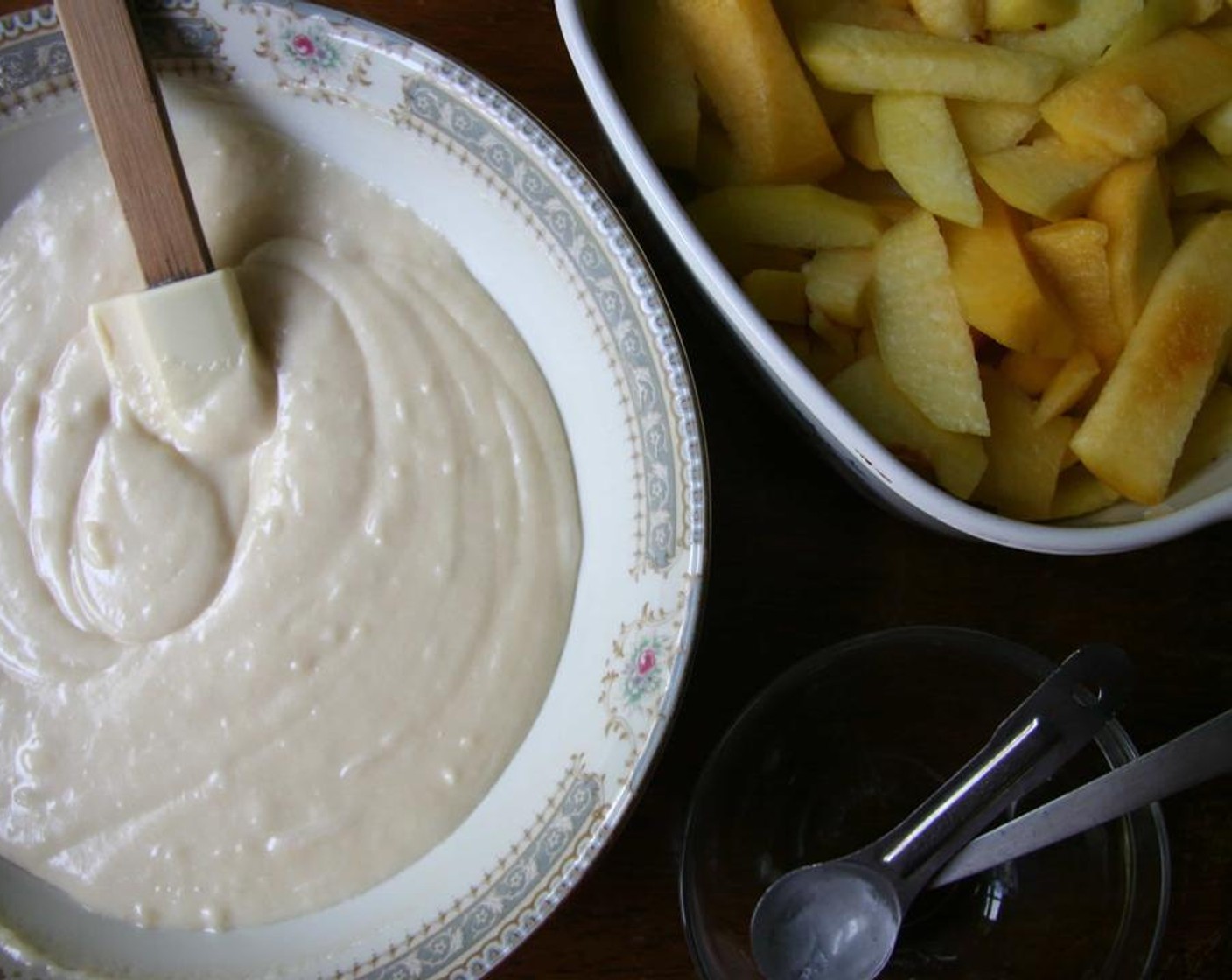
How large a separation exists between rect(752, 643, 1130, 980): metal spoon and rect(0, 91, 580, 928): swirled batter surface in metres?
0.28

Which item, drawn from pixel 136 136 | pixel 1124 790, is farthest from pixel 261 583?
pixel 1124 790

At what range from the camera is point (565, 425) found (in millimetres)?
933

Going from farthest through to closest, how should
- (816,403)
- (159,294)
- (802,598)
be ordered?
1. (802,598)
2. (159,294)
3. (816,403)

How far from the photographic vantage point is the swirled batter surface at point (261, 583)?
2.95 feet

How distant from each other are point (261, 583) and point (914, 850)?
58cm

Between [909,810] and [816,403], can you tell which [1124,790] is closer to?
[909,810]

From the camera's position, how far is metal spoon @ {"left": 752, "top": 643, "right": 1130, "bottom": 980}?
2.91 ft

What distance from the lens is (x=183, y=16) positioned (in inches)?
33.4

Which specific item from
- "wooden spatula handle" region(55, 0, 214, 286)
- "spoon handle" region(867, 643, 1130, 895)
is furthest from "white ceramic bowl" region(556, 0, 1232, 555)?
"wooden spatula handle" region(55, 0, 214, 286)

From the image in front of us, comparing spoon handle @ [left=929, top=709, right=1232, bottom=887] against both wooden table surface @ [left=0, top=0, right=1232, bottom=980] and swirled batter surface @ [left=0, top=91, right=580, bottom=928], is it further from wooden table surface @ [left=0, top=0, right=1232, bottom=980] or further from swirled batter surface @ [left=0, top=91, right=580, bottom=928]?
swirled batter surface @ [left=0, top=91, right=580, bottom=928]

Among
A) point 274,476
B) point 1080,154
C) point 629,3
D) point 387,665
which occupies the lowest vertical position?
point 387,665

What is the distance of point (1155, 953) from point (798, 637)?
0.40 m

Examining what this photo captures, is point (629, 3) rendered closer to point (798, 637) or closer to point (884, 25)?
point (884, 25)

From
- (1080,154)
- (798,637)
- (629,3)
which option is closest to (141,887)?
(798,637)
